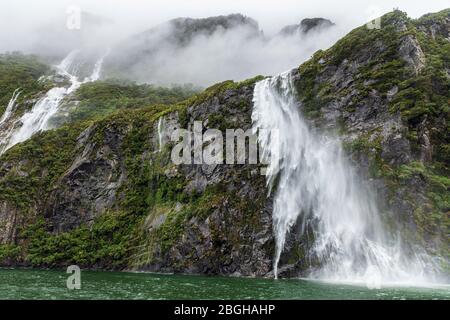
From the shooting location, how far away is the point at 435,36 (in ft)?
182

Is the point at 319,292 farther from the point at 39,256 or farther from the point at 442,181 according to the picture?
the point at 39,256

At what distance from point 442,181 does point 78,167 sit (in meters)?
44.4

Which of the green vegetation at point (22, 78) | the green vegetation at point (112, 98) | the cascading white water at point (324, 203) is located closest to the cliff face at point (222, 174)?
the cascading white water at point (324, 203)

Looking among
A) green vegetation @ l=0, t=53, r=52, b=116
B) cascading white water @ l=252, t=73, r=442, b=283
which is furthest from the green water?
green vegetation @ l=0, t=53, r=52, b=116

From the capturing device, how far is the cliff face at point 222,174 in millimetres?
42906

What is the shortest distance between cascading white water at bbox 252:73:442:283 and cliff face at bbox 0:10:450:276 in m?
1.32

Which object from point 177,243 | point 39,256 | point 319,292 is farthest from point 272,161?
point 39,256

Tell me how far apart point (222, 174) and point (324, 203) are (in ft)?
40.1

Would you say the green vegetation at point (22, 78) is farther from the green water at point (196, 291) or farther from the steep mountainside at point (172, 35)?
the green water at point (196, 291)

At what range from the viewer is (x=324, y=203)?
147 feet

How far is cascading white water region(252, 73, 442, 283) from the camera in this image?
127ft

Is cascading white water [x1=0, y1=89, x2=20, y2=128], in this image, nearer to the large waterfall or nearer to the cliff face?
the large waterfall

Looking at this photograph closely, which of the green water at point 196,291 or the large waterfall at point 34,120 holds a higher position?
the large waterfall at point 34,120

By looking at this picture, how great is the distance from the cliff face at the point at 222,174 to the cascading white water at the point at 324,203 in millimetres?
1324
